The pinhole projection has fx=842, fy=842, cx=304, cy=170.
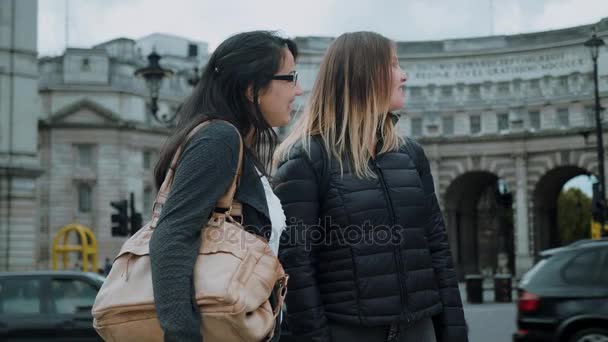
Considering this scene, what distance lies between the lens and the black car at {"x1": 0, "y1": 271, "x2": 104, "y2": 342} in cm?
1093

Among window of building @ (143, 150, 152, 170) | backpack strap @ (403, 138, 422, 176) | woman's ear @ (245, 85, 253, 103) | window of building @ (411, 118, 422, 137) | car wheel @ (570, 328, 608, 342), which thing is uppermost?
window of building @ (411, 118, 422, 137)

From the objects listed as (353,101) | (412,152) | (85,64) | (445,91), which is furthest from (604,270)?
(85,64)

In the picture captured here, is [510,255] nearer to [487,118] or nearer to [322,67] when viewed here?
[487,118]

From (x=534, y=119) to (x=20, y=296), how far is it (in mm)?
43131

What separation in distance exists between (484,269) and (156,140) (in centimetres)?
2309

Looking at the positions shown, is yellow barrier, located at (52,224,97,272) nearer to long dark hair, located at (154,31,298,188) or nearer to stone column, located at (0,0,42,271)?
stone column, located at (0,0,42,271)

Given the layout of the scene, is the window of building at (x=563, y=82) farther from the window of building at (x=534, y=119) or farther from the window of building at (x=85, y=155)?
the window of building at (x=85, y=155)

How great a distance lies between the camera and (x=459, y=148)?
52.0 meters

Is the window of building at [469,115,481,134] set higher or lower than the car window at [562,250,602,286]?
higher

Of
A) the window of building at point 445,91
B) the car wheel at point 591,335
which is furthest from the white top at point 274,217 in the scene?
the window of building at point 445,91

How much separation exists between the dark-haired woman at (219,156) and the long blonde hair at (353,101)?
27.2 inches

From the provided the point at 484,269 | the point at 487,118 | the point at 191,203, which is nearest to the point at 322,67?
the point at 191,203

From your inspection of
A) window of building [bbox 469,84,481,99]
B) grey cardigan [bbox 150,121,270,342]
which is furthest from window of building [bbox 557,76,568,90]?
grey cardigan [bbox 150,121,270,342]

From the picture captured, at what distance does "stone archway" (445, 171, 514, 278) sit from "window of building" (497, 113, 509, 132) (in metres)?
3.55
